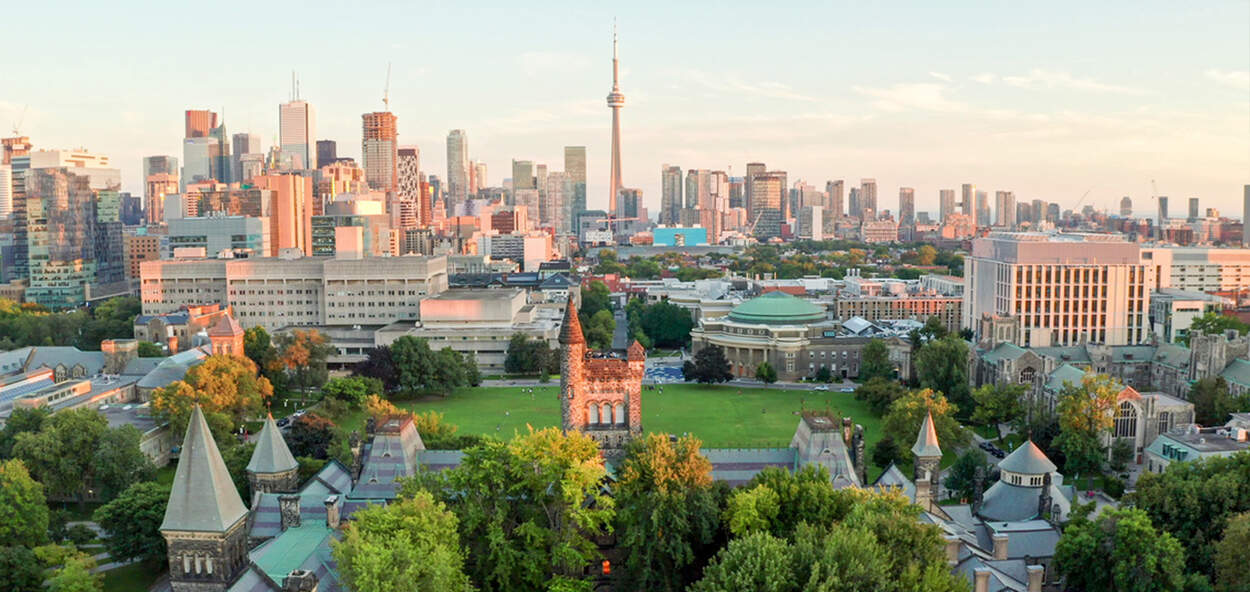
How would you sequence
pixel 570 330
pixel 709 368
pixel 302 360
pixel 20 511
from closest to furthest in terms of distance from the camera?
pixel 20 511 < pixel 570 330 < pixel 302 360 < pixel 709 368

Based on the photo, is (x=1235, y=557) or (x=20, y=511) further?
(x=20, y=511)

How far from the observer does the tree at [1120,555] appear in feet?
143

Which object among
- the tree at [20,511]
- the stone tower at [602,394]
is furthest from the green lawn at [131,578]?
the stone tower at [602,394]

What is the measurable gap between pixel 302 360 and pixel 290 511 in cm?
5690

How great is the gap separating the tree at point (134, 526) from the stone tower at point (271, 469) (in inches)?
208

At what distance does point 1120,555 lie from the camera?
4397cm

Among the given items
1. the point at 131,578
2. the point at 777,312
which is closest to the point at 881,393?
the point at 777,312

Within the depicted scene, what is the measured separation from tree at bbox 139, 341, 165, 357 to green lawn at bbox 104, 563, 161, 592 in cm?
5656

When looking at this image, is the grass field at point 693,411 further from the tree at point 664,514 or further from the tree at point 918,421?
the tree at point 664,514

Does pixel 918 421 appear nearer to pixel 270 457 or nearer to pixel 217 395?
pixel 270 457

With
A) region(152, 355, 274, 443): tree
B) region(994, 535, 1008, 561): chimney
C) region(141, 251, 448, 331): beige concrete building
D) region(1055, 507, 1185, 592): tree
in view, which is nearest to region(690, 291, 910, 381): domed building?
region(141, 251, 448, 331): beige concrete building

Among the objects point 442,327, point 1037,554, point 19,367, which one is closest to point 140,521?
point 1037,554

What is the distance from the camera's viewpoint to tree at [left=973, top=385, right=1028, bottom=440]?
272 ft

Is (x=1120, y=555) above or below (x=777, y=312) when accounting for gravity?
below
